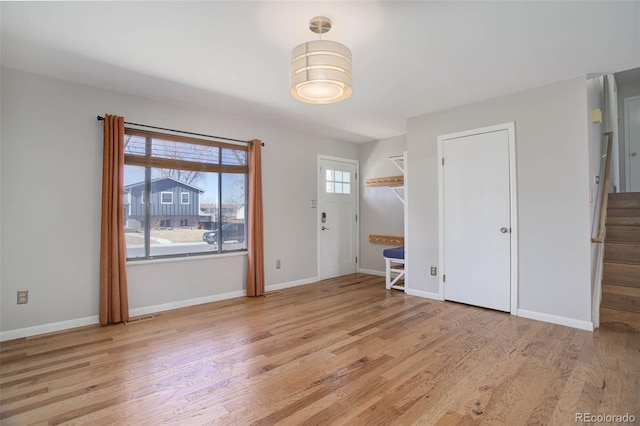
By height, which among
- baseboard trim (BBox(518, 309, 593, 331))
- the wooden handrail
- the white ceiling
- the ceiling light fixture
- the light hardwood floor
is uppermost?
the white ceiling

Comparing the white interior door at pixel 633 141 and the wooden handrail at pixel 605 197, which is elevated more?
the white interior door at pixel 633 141

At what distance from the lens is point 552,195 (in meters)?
3.25

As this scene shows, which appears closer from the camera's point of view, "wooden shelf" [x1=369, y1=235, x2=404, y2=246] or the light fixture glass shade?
the light fixture glass shade

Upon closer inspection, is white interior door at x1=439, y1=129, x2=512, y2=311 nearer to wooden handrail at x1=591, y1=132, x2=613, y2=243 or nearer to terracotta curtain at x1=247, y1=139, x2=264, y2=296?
wooden handrail at x1=591, y1=132, x2=613, y2=243

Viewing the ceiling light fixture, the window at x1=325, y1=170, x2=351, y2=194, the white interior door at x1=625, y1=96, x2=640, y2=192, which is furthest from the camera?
the window at x1=325, y1=170, x2=351, y2=194

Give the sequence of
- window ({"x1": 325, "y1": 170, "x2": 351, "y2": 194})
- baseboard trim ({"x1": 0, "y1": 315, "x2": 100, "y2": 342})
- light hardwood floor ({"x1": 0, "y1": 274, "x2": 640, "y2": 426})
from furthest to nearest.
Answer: window ({"x1": 325, "y1": 170, "x2": 351, "y2": 194}) < baseboard trim ({"x1": 0, "y1": 315, "x2": 100, "y2": 342}) < light hardwood floor ({"x1": 0, "y1": 274, "x2": 640, "y2": 426})

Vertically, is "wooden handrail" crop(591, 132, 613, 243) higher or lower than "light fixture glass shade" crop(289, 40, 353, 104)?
lower

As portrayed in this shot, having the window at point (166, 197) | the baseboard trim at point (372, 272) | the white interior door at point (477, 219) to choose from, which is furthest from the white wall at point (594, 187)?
the window at point (166, 197)

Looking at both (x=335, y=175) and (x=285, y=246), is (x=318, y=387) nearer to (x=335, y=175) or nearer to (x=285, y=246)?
(x=285, y=246)

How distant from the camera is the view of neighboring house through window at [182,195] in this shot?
3568mm

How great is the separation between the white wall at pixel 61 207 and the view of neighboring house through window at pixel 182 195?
0.65 feet

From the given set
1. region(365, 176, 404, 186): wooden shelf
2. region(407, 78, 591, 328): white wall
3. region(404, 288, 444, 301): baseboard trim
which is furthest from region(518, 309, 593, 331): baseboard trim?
region(365, 176, 404, 186): wooden shelf

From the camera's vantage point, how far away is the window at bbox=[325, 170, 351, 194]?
5.56 metres

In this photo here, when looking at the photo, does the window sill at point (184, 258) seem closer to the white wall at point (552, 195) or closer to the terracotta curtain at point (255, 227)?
the terracotta curtain at point (255, 227)
